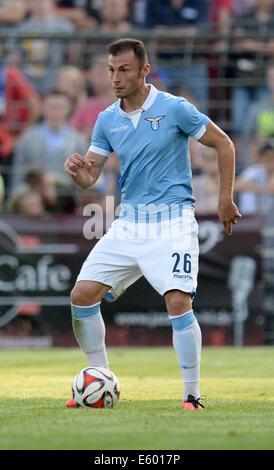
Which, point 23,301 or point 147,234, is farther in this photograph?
point 23,301

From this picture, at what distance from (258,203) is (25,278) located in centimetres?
392

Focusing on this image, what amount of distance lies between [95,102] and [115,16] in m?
2.17

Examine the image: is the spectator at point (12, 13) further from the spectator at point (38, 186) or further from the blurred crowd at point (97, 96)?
the spectator at point (38, 186)

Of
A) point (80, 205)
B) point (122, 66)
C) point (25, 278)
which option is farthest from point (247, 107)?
point (122, 66)

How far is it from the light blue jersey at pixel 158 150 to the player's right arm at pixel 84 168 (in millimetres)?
299

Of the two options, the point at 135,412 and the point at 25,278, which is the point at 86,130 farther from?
the point at 135,412

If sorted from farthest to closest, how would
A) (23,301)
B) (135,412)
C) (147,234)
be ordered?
(23,301), (147,234), (135,412)

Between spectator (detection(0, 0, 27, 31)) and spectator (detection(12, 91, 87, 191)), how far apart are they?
2.49m

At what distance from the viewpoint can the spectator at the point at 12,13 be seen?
17.3 m

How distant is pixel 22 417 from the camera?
20.2 ft

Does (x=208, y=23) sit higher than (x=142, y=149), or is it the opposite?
(x=208, y=23)

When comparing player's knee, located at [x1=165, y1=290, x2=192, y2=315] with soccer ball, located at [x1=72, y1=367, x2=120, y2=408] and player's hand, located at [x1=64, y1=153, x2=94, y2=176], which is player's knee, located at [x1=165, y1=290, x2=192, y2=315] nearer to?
soccer ball, located at [x1=72, y1=367, x2=120, y2=408]

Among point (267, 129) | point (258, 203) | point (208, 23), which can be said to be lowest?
point (258, 203)

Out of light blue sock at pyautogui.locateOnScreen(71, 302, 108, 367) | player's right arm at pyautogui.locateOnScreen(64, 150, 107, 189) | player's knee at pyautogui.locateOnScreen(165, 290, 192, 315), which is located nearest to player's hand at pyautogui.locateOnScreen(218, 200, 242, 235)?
player's knee at pyautogui.locateOnScreen(165, 290, 192, 315)
